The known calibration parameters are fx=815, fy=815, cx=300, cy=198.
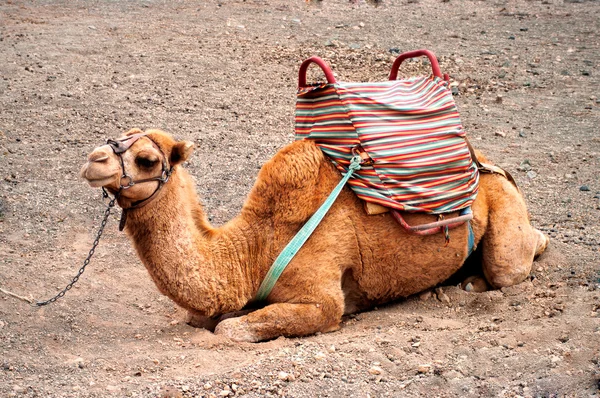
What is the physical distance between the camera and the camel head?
5145 mm

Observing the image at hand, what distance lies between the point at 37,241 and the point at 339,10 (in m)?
10.2

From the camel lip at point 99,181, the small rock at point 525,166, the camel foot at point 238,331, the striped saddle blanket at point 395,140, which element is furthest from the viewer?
the small rock at point 525,166

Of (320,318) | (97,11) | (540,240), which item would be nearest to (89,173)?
(320,318)

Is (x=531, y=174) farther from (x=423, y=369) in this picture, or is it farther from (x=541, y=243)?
(x=423, y=369)

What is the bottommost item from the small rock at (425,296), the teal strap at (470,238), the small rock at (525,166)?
the small rock at (425,296)

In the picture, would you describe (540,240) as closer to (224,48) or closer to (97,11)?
(224,48)

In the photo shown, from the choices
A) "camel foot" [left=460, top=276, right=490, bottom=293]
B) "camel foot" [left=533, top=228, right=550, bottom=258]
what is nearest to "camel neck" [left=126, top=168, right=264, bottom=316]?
"camel foot" [left=460, top=276, right=490, bottom=293]

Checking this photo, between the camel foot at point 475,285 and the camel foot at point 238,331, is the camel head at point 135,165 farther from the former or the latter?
the camel foot at point 475,285

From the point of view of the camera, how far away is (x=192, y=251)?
570 centimetres

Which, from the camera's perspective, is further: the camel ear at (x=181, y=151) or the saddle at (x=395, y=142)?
the saddle at (x=395, y=142)

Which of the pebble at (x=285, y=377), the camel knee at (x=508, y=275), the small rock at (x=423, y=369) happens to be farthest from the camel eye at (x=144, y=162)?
the camel knee at (x=508, y=275)

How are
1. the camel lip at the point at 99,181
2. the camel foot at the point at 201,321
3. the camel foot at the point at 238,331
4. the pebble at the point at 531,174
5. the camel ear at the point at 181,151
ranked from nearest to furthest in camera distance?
the camel lip at the point at 99,181 → the camel ear at the point at 181,151 → the camel foot at the point at 238,331 → the camel foot at the point at 201,321 → the pebble at the point at 531,174

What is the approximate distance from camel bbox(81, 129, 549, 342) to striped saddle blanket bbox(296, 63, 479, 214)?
173 mm

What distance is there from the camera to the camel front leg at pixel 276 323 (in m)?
5.71
